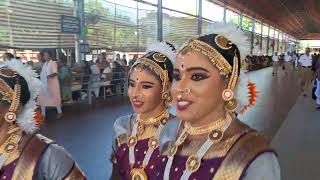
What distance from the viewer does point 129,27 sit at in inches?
648

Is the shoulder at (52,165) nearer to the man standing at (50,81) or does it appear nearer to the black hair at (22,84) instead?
the black hair at (22,84)

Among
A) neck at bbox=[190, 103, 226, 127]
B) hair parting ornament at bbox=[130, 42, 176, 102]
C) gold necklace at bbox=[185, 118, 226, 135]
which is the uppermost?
hair parting ornament at bbox=[130, 42, 176, 102]

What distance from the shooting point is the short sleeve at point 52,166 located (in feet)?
5.58

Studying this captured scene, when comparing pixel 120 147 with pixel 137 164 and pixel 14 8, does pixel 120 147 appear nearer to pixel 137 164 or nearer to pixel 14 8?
pixel 137 164

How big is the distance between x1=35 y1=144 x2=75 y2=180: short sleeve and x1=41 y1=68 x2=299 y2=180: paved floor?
1859 mm

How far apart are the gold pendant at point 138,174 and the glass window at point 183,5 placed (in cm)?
1630

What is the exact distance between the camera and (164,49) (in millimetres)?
2477

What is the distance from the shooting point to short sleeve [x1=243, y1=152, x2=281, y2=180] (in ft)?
4.72

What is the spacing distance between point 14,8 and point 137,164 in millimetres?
9251

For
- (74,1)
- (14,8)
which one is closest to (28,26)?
(14,8)

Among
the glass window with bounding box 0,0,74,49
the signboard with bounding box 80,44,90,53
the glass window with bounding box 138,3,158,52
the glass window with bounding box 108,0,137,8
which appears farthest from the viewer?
the glass window with bounding box 138,3,158,52

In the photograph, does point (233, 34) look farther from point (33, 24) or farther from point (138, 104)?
point (33, 24)

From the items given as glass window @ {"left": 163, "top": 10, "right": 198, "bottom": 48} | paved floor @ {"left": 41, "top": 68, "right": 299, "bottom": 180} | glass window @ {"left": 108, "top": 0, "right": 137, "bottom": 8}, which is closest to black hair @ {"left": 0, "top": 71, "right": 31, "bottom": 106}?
paved floor @ {"left": 41, "top": 68, "right": 299, "bottom": 180}

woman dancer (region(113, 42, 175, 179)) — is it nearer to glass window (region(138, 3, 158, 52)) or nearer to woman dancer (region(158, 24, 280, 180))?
woman dancer (region(158, 24, 280, 180))
